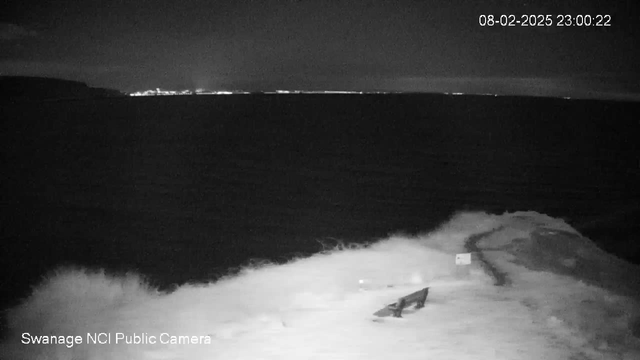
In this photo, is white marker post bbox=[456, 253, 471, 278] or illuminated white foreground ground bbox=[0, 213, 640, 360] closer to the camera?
illuminated white foreground ground bbox=[0, 213, 640, 360]

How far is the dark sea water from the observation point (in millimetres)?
2875

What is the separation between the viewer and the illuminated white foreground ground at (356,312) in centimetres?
207

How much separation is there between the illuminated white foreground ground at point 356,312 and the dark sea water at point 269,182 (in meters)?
0.23

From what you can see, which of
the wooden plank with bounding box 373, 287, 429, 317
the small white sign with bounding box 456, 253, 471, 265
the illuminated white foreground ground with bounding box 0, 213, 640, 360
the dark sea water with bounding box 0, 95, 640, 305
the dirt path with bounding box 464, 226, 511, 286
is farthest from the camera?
the dark sea water with bounding box 0, 95, 640, 305

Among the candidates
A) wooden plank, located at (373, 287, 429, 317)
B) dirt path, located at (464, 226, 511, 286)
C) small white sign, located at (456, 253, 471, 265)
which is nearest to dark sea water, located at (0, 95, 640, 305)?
dirt path, located at (464, 226, 511, 286)

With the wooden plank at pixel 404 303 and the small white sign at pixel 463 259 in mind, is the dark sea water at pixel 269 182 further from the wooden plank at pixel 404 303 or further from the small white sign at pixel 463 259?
the wooden plank at pixel 404 303

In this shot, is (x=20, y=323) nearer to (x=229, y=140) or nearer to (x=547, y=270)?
(x=547, y=270)

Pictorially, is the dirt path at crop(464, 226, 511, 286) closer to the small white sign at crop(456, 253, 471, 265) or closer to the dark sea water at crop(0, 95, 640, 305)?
Answer: the small white sign at crop(456, 253, 471, 265)

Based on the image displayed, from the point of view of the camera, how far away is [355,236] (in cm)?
299

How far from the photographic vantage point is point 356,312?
7.34ft

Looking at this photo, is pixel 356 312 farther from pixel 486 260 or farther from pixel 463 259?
pixel 486 260

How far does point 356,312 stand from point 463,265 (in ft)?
2.23

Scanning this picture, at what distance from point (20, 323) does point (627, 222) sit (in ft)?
10.7

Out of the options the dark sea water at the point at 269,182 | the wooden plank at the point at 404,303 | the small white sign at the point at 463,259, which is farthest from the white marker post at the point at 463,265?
the dark sea water at the point at 269,182
